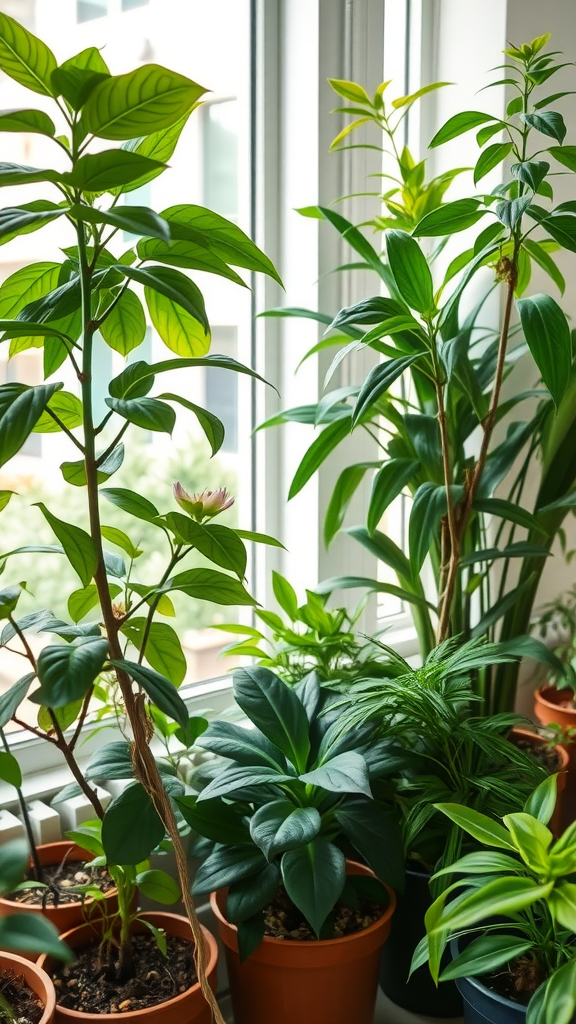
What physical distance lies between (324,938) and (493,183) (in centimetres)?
119

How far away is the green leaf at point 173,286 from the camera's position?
2.37 feet

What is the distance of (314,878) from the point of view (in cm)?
95

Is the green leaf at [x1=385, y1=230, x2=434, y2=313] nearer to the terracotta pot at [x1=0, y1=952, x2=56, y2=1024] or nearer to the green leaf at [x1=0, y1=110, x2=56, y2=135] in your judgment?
the green leaf at [x1=0, y1=110, x2=56, y2=135]

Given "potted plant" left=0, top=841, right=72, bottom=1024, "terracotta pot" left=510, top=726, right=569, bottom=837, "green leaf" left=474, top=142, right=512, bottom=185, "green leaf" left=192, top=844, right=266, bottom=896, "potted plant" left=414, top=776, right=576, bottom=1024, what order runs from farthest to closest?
1. "terracotta pot" left=510, top=726, right=569, bottom=837
2. "green leaf" left=474, top=142, right=512, bottom=185
3. "green leaf" left=192, top=844, right=266, bottom=896
4. "potted plant" left=414, top=776, right=576, bottom=1024
5. "potted plant" left=0, top=841, right=72, bottom=1024

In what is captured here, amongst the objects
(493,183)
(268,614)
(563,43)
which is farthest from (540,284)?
(268,614)

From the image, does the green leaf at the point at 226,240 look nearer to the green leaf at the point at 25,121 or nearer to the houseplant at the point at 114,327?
the houseplant at the point at 114,327

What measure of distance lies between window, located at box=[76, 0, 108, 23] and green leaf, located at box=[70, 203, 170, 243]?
30.8 inches

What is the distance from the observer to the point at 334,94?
1.47m

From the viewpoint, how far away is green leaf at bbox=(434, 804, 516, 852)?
0.88 meters

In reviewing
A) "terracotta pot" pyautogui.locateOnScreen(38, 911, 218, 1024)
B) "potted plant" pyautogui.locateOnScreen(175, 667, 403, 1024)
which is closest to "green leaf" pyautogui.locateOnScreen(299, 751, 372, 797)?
"potted plant" pyautogui.locateOnScreen(175, 667, 403, 1024)

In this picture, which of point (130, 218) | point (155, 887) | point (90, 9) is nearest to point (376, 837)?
point (155, 887)

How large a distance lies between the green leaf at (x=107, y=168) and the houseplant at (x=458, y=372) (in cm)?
41

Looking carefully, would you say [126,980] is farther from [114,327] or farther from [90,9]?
[90,9]

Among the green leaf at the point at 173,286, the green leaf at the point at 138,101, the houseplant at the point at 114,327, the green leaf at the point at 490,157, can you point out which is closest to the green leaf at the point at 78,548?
the houseplant at the point at 114,327
